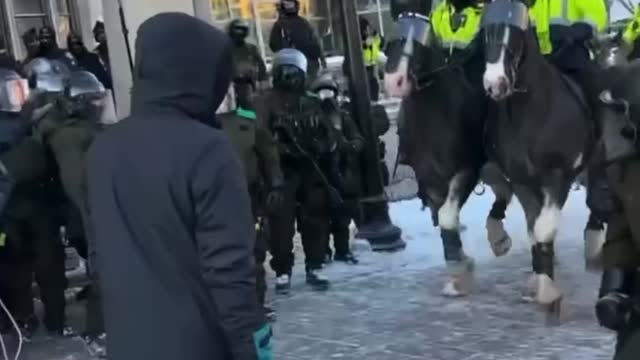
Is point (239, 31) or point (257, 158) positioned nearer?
point (257, 158)

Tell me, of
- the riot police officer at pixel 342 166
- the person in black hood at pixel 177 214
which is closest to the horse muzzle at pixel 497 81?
the riot police officer at pixel 342 166

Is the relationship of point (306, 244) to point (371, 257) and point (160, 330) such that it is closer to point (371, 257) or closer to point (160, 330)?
point (371, 257)

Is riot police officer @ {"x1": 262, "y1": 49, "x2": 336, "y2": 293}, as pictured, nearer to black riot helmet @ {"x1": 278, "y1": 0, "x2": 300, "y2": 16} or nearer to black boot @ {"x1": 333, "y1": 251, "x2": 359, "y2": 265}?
black boot @ {"x1": 333, "y1": 251, "x2": 359, "y2": 265}

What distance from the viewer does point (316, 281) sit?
35.1 ft

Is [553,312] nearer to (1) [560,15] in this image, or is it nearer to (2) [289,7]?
(1) [560,15]

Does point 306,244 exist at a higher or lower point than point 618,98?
lower

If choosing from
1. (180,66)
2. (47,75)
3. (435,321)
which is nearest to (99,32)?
(47,75)

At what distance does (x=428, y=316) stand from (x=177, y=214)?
5.65m

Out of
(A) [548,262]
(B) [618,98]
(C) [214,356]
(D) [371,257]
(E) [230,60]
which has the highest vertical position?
(E) [230,60]

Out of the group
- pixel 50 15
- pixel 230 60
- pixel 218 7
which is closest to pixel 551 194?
pixel 230 60

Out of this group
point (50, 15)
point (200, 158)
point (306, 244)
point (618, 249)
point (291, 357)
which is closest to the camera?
point (200, 158)

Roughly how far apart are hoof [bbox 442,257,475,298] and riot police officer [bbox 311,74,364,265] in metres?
1.45

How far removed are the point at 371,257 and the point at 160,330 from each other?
27.1 feet

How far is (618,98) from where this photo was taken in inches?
219
